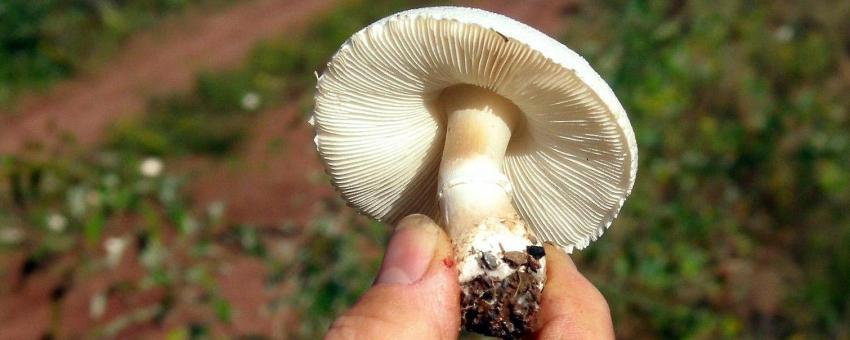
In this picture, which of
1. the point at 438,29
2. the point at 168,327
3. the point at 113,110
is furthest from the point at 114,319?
the point at 113,110

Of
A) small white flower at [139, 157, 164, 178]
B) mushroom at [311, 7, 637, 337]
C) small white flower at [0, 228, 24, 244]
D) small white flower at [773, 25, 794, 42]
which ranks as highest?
mushroom at [311, 7, 637, 337]

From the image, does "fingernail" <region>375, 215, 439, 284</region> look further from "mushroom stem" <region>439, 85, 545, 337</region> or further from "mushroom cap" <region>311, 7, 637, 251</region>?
"mushroom cap" <region>311, 7, 637, 251</region>

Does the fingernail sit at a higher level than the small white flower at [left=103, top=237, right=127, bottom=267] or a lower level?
higher

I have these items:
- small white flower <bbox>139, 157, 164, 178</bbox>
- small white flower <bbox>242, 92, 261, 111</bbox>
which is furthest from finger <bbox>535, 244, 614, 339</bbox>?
small white flower <bbox>242, 92, 261, 111</bbox>

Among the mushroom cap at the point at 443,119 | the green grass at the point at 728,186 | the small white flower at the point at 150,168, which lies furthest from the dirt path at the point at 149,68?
the mushroom cap at the point at 443,119

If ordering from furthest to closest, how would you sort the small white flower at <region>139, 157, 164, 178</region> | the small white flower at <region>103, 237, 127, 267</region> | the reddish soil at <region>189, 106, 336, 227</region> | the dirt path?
Answer: 1. the dirt path
2. the small white flower at <region>139, 157, 164, 178</region>
3. the reddish soil at <region>189, 106, 336, 227</region>
4. the small white flower at <region>103, 237, 127, 267</region>

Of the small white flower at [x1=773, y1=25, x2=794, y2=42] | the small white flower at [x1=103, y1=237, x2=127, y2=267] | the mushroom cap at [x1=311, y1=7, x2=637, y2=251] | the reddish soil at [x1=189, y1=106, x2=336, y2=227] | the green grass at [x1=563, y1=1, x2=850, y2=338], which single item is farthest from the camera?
the small white flower at [x1=773, y1=25, x2=794, y2=42]
